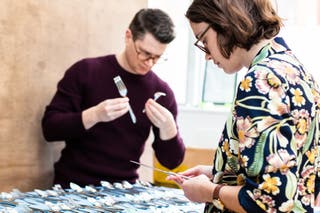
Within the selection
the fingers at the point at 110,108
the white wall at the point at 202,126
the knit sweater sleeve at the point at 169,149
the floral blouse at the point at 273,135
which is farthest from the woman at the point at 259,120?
the white wall at the point at 202,126

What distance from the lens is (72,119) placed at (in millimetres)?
2004

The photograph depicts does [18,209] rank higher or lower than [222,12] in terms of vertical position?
lower

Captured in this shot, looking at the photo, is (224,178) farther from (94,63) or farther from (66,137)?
(94,63)

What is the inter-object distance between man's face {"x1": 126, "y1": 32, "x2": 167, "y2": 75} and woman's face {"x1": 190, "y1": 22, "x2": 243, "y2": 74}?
3.29ft

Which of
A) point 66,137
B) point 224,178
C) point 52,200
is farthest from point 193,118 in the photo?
point 224,178

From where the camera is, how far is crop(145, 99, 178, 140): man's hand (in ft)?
6.72

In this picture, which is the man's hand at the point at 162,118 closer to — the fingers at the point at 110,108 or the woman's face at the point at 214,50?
the fingers at the point at 110,108

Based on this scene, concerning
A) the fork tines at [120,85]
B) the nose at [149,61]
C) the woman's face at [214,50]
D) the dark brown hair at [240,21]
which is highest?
the dark brown hair at [240,21]

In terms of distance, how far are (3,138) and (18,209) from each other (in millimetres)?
698

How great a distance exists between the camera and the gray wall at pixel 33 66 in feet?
6.71

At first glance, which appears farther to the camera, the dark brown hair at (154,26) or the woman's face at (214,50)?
the dark brown hair at (154,26)

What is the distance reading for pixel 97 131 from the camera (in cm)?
215

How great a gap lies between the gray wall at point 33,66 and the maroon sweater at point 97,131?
0.33ft

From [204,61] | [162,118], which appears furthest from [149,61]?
[204,61]
